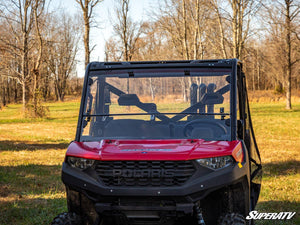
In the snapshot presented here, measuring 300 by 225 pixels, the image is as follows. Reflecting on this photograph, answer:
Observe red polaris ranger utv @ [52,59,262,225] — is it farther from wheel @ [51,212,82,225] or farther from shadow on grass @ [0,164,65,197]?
shadow on grass @ [0,164,65,197]

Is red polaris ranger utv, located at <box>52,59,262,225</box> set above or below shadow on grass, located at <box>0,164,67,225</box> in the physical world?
above

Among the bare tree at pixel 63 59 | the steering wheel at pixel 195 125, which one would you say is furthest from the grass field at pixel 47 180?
the bare tree at pixel 63 59

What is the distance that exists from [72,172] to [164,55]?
43009 millimetres

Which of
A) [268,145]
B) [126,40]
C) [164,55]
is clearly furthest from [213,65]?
[164,55]

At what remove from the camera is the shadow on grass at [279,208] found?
6.14m

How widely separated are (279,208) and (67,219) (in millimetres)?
3886

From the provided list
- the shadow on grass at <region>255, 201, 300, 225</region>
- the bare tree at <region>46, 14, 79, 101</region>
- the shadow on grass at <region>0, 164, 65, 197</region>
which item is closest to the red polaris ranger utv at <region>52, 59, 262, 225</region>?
the shadow on grass at <region>255, 201, 300, 225</region>

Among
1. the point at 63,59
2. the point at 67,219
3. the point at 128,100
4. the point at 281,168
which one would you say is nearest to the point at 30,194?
the point at 128,100

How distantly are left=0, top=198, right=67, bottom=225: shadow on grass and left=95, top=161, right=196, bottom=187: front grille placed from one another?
8.61ft

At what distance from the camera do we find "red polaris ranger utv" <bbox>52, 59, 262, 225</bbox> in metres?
3.91

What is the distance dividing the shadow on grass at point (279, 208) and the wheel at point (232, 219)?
2.27 metres

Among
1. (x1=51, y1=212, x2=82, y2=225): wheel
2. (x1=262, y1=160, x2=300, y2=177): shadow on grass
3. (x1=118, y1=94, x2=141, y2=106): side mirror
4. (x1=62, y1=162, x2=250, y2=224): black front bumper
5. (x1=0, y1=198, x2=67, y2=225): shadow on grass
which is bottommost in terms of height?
(x1=262, y1=160, x2=300, y2=177): shadow on grass

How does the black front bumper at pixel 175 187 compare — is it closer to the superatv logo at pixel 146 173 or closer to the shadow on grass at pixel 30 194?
the superatv logo at pixel 146 173

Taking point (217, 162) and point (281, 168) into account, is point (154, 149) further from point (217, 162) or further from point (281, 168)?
point (281, 168)
